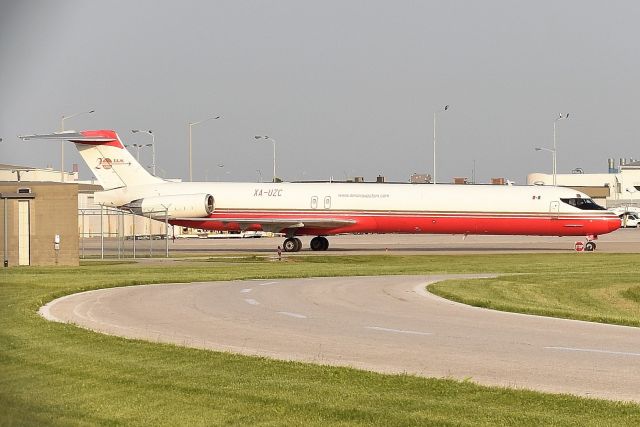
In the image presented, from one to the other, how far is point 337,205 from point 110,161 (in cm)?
1236

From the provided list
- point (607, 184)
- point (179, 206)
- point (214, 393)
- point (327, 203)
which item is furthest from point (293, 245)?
point (607, 184)

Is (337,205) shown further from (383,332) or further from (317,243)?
(383,332)

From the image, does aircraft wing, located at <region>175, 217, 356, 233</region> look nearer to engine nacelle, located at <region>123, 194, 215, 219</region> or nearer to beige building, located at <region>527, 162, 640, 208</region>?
engine nacelle, located at <region>123, 194, 215, 219</region>

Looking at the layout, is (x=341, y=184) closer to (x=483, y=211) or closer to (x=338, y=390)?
(x=483, y=211)

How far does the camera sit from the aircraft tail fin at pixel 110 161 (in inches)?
2282

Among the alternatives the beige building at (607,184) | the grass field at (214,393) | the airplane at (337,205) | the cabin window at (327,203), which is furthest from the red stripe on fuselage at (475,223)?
the beige building at (607,184)

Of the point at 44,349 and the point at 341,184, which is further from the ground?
the point at 341,184

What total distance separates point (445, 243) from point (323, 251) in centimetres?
1297

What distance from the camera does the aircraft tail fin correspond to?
5797 cm

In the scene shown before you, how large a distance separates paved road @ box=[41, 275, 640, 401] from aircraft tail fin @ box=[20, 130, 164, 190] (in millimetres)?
32058

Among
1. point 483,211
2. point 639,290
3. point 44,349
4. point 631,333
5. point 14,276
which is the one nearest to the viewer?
point 44,349

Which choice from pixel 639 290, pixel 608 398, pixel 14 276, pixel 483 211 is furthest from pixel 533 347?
pixel 483 211

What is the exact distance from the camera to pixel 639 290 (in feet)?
99.5

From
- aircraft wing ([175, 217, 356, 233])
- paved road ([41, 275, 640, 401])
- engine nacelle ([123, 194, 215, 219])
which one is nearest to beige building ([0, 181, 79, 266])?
engine nacelle ([123, 194, 215, 219])
